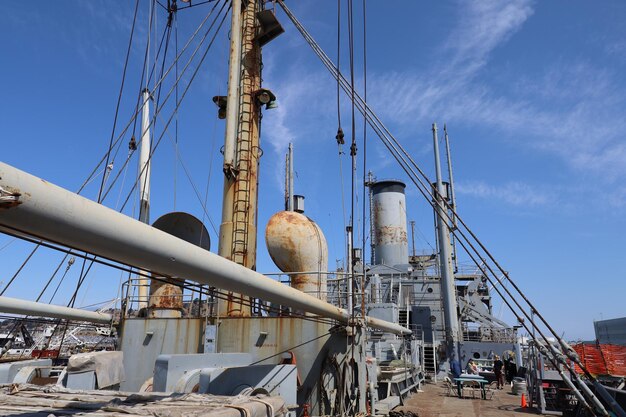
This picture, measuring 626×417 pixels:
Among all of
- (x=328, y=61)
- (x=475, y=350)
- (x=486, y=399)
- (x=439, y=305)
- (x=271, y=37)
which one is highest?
(x=271, y=37)

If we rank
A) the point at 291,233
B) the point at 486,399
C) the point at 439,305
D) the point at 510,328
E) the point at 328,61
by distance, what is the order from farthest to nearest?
the point at 439,305, the point at 510,328, the point at 486,399, the point at 291,233, the point at 328,61

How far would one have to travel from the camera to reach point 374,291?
75.9ft

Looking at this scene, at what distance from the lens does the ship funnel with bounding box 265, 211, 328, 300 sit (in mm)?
11805

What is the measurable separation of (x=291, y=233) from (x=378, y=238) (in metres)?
22.0

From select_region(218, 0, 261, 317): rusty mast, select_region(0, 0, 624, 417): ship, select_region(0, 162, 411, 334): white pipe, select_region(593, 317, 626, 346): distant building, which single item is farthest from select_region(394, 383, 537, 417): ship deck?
select_region(593, 317, 626, 346): distant building

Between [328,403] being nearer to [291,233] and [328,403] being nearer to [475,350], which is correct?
[291,233]

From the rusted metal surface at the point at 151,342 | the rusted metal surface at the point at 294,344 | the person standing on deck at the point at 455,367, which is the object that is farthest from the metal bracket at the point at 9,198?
the person standing on deck at the point at 455,367

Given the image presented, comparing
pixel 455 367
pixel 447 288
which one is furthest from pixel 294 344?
pixel 447 288

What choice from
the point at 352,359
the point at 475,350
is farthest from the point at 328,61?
the point at 475,350

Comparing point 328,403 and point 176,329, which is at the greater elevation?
point 176,329

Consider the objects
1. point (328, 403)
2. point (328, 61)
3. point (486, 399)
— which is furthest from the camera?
point (486, 399)

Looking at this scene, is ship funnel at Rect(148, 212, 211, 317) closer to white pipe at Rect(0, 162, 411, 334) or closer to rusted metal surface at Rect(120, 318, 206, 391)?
rusted metal surface at Rect(120, 318, 206, 391)

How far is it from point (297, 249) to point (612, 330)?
69395mm

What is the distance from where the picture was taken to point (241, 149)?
11.8m
